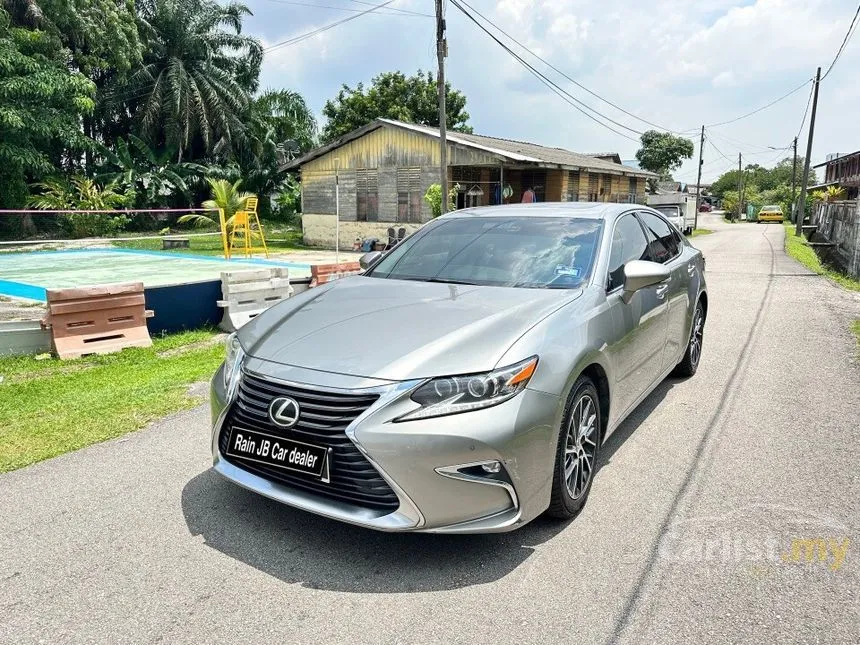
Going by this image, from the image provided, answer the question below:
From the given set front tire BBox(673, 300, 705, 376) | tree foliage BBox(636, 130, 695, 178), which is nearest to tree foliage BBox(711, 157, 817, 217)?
tree foliage BBox(636, 130, 695, 178)

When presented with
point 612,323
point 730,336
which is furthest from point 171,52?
point 612,323

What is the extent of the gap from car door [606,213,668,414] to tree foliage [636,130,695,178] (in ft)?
211

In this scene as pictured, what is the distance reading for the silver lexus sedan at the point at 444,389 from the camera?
8.82 ft

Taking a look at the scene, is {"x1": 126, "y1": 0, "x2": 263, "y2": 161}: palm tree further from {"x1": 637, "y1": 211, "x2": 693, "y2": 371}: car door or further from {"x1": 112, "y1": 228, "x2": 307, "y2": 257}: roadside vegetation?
{"x1": 637, "y1": 211, "x2": 693, "y2": 371}: car door

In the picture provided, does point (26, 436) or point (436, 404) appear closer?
point (436, 404)

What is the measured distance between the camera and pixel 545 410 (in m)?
2.90

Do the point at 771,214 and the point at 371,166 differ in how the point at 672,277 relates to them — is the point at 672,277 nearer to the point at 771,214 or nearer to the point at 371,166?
the point at 371,166

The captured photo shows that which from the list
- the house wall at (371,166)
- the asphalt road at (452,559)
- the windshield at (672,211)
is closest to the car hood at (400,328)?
Result: the asphalt road at (452,559)

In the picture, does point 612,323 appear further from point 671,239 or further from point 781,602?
point 671,239

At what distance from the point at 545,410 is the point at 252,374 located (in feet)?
4.53

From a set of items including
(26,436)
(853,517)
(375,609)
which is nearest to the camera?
(375,609)

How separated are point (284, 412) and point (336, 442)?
0.29 m

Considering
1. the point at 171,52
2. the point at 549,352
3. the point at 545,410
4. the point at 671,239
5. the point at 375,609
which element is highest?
the point at 171,52

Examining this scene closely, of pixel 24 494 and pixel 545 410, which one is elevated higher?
pixel 545 410
